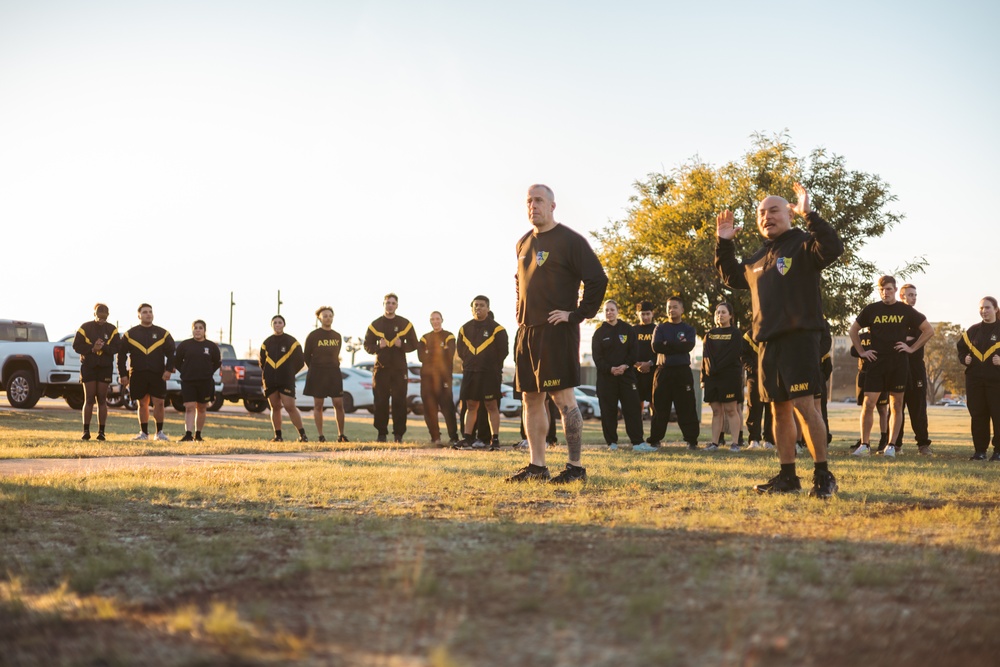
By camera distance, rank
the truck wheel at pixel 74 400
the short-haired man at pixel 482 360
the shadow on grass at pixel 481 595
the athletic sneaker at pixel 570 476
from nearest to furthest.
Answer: the shadow on grass at pixel 481 595
the athletic sneaker at pixel 570 476
the short-haired man at pixel 482 360
the truck wheel at pixel 74 400

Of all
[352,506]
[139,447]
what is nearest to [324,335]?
[139,447]

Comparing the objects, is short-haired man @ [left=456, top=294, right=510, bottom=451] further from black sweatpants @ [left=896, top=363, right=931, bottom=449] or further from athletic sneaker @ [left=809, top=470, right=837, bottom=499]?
athletic sneaker @ [left=809, top=470, right=837, bottom=499]

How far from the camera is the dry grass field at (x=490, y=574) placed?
2.58m

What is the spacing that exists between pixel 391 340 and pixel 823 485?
8160 millimetres

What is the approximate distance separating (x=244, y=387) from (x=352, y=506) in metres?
20.2

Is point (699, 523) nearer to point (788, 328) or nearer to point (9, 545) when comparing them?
point (788, 328)

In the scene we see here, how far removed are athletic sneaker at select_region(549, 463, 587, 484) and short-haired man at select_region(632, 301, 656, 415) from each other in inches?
242

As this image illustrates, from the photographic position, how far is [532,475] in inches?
271

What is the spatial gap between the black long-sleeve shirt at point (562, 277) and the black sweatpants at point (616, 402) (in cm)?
594

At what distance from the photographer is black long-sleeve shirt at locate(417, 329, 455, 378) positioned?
13.6 meters

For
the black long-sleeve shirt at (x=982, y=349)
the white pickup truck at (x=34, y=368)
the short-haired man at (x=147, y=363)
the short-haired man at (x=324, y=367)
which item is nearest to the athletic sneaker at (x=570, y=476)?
the black long-sleeve shirt at (x=982, y=349)

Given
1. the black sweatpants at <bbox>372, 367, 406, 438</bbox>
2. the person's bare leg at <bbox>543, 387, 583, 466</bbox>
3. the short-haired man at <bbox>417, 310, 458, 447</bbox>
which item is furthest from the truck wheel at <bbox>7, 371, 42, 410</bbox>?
the person's bare leg at <bbox>543, 387, 583, 466</bbox>

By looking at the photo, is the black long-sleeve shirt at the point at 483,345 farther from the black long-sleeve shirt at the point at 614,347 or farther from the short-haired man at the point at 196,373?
the short-haired man at the point at 196,373

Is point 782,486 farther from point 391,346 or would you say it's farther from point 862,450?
point 391,346
